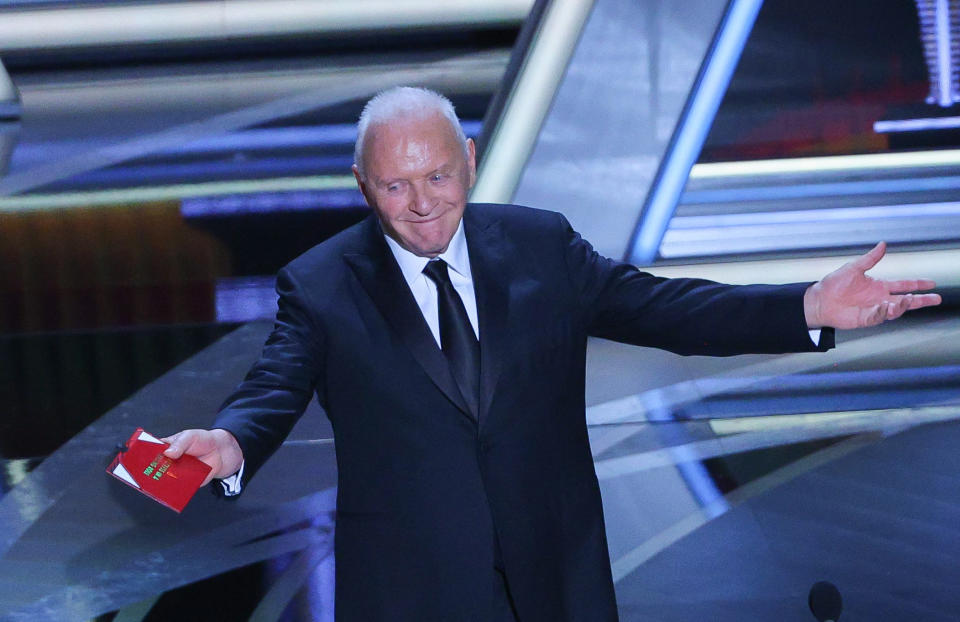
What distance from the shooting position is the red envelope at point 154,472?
131cm

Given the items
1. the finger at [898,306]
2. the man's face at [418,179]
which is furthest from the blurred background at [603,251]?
the man's face at [418,179]

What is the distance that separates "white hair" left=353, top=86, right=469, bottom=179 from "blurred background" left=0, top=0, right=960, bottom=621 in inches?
42.9

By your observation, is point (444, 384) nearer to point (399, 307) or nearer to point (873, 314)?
point (399, 307)

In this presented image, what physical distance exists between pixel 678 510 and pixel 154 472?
146cm

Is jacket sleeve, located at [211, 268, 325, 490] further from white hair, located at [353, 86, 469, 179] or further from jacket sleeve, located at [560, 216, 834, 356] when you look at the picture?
jacket sleeve, located at [560, 216, 834, 356]

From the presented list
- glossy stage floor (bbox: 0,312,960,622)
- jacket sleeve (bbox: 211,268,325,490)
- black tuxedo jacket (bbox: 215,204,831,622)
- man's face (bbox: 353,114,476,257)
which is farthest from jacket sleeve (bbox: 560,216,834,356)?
glossy stage floor (bbox: 0,312,960,622)

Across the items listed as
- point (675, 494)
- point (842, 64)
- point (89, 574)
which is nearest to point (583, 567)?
point (675, 494)

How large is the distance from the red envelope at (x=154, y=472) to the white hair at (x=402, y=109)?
43cm

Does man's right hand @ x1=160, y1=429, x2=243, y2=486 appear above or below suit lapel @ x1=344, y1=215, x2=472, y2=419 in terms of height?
below

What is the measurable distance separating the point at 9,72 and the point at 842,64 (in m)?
4.94

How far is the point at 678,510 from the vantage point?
2512mm

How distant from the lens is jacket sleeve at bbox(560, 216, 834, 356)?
156cm

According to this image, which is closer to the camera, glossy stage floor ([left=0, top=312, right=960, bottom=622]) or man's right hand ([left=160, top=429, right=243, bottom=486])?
man's right hand ([left=160, top=429, right=243, bottom=486])

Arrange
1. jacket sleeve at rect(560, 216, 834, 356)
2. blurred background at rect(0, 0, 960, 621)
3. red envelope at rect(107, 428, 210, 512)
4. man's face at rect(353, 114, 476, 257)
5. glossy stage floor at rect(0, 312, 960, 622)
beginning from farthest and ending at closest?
blurred background at rect(0, 0, 960, 621), glossy stage floor at rect(0, 312, 960, 622), jacket sleeve at rect(560, 216, 834, 356), man's face at rect(353, 114, 476, 257), red envelope at rect(107, 428, 210, 512)
